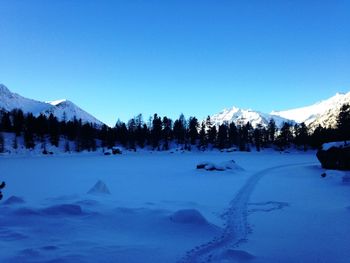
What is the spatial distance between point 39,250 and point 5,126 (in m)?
121

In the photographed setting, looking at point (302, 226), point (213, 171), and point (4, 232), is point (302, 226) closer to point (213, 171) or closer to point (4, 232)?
point (4, 232)

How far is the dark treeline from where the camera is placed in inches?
4205

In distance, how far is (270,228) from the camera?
10.5m

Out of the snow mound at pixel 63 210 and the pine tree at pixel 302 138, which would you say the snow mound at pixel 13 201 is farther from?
the pine tree at pixel 302 138

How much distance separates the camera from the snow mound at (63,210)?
Answer: 36.8 ft

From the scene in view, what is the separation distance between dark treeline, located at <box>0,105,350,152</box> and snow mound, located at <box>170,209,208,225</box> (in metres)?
98.5

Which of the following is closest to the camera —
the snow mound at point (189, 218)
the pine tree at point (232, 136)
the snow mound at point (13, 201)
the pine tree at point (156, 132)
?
the snow mound at point (189, 218)

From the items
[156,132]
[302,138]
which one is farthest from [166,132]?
[302,138]

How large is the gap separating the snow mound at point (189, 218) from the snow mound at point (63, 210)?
12.4 ft

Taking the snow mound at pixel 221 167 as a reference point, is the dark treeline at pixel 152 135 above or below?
above

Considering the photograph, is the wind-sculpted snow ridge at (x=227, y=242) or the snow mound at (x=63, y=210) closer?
the wind-sculpted snow ridge at (x=227, y=242)

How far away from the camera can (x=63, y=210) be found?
1145 cm

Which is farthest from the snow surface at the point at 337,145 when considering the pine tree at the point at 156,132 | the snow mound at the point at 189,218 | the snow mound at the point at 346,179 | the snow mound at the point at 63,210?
the pine tree at the point at 156,132

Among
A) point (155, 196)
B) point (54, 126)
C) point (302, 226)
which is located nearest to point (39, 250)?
point (302, 226)
